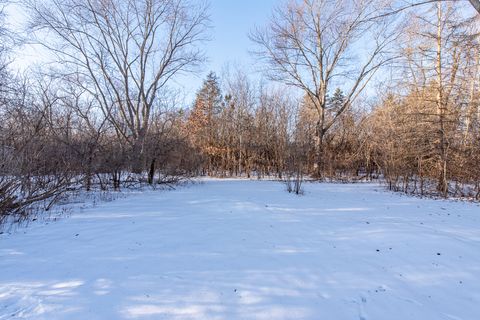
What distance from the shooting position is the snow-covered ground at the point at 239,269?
224 centimetres

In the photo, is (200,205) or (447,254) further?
(200,205)

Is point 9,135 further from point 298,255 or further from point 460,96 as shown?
point 460,96

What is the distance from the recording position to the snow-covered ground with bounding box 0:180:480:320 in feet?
7.34

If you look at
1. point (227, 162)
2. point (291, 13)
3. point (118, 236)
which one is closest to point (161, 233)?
point (118, 236)

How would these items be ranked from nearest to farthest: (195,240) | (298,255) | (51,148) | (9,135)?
1. (298,255)
2. (195,240)
3. (9,135)
4. (51,148)

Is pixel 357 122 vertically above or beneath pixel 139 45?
beneath

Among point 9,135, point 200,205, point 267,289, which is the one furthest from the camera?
point 200,205

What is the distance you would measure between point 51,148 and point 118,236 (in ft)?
12.6

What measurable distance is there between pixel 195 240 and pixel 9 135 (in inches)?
172

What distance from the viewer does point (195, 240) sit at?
3.99m

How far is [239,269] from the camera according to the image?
9.84 ft

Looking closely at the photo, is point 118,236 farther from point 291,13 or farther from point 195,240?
point 291,13

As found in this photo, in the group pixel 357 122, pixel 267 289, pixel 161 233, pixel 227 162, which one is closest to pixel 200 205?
pixel 161 233

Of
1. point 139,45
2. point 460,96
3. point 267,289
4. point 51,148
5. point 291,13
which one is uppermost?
point 291,13
